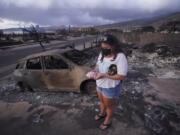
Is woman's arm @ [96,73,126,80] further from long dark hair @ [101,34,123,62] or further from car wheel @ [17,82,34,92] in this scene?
car wheel @ [17,82,34,92]

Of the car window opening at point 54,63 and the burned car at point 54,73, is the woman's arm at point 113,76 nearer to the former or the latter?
the burned car at point 54,73

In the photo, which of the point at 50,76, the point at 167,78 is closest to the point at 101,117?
the point at 50,76

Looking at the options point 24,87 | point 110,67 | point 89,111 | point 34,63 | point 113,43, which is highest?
point 113,43

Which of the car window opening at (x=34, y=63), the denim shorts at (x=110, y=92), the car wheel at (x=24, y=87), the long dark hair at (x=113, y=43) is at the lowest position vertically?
the car wheel at (x=24, y=87)

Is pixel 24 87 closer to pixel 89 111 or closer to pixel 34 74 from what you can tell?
pixel 34 74

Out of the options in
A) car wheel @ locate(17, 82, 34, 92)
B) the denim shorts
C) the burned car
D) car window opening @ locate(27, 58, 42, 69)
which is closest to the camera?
the denim shorts

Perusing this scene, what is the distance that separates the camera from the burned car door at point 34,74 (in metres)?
3.69

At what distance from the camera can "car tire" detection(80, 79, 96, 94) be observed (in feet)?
11.4

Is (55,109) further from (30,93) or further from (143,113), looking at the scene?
(143,113)

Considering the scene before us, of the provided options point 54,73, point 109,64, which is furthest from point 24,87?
point 109,64

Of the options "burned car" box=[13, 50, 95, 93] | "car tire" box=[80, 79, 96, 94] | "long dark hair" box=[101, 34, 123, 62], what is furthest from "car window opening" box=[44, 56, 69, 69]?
"long dark hair" box=[101, 34, 123, 62]

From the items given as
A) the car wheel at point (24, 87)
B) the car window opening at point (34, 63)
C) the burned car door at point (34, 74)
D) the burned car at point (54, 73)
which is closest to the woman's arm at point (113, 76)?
the burned car at point (54, 73)

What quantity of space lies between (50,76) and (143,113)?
282 cm

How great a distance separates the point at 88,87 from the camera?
3547mm
